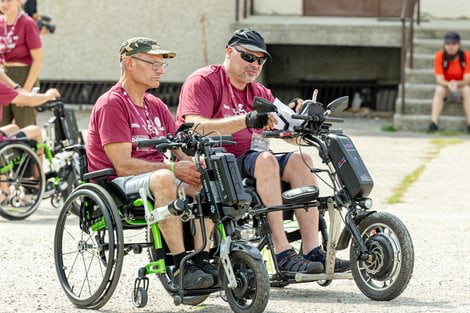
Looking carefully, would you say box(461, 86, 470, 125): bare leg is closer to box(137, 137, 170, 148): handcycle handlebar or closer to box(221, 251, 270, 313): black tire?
→ box(137, 137, 170, 148): handcycle handlebar

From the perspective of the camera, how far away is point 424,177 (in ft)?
41.3

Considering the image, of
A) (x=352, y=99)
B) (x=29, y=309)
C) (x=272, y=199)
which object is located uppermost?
(x=272, y=199)

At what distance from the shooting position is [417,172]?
42.4 feet

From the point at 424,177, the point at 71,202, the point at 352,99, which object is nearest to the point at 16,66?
the point at 424,177

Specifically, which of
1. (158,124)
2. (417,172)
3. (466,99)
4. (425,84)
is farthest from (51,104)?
(425,84)

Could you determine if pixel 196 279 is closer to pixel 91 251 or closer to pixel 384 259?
pixel 91 251

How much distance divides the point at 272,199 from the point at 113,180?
0.87 meters

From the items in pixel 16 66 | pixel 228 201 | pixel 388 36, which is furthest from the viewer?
pixel 388 36

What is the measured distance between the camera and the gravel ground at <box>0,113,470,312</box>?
22.9ft

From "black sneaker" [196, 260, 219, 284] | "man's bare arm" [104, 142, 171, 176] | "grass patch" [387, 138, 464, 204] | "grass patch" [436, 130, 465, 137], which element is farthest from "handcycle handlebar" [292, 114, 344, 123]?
"grass patch" [436, 130, 465, 137]

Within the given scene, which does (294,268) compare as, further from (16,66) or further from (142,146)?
(16,66)

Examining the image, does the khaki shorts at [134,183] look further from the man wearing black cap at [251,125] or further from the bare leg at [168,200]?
the man wearing black cap at [251,125]

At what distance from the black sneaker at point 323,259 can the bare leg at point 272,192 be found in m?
0.16

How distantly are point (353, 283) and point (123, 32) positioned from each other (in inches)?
419
